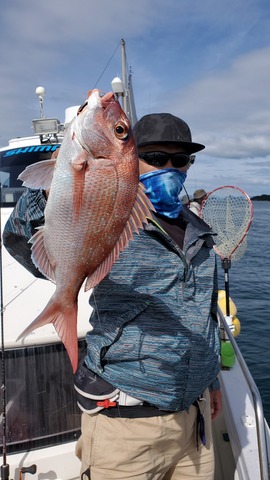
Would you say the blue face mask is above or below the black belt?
above

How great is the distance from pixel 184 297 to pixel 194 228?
43 centimetres

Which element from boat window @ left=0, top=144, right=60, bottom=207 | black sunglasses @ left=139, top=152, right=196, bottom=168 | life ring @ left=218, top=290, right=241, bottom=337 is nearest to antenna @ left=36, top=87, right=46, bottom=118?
boat window @ left=0, top=144, right=60, bottom=207

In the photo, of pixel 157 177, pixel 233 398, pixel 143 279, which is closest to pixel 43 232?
pixel 143 279

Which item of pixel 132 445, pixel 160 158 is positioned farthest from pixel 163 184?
pixel 132 445

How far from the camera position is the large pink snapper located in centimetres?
142

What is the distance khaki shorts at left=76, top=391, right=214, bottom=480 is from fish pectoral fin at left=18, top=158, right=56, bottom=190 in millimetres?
1174

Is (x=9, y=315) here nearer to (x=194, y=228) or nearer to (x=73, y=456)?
(x=73, y=456)

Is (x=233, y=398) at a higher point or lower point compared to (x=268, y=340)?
higher

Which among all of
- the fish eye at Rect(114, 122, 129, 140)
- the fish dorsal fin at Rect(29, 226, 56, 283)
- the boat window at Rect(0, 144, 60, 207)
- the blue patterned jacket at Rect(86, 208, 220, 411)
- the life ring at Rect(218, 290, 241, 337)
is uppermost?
the boat window at Rect(0, 144, 60, 207)

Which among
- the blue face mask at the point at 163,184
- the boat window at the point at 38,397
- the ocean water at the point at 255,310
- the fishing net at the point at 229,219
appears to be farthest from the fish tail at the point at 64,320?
the ocean water at the point at 255,310

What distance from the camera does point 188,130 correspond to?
7.20 ft

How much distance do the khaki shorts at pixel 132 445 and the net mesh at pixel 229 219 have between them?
3840mm

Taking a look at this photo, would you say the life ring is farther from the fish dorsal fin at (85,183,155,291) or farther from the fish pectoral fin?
the fish pectoral fin

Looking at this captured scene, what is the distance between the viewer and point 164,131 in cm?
211
